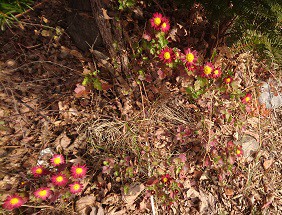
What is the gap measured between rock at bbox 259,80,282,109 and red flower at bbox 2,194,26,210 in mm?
1828

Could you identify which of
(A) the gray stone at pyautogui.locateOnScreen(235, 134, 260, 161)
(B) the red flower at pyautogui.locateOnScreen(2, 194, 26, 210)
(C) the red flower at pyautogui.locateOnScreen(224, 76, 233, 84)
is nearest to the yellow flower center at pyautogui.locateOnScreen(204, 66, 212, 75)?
(C) the red flower at pyautogui.locateOnScreen(224, 76, 233, 84)

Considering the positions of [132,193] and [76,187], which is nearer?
[76,187]

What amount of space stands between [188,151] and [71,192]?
0.79m

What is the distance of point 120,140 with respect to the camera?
1551 millimetres

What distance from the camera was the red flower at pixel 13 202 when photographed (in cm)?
121

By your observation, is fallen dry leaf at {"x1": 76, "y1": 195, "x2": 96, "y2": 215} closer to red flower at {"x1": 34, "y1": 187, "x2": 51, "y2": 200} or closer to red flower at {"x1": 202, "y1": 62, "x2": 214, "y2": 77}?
red flower at {"x1": 34, "y1": 187, "x2": 51, "y2": 200}

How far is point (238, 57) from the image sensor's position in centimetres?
197

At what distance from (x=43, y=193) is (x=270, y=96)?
1.82 meters

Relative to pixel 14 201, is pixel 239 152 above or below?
above

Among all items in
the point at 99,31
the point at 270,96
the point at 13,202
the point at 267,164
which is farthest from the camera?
the point at 270,96

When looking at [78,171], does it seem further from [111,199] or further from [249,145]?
[249,145]

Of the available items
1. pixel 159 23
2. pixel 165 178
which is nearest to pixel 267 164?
pixel 165 178

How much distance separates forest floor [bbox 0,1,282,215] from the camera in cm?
144

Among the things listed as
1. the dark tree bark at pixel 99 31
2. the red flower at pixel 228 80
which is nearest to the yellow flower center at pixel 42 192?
the dark tree bark at pixel 99 31
